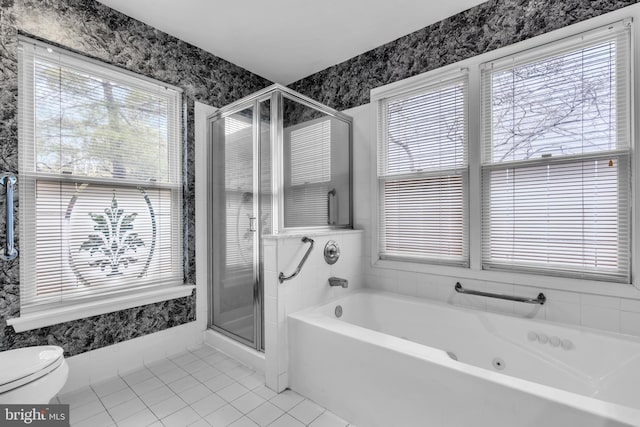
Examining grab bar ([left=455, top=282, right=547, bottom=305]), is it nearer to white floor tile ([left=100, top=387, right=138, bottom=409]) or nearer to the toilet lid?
white floor tile ([left=100, top=387, right=138, bottom=409])

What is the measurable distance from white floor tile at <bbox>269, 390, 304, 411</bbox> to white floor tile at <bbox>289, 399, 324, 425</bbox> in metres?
0.03

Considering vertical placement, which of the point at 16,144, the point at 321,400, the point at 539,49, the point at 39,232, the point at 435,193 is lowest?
the point at 321,400

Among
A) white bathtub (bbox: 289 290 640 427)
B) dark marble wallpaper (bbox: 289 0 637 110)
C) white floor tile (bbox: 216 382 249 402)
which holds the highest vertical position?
dark marble wallpaper (bbox: 289 0 637 110)

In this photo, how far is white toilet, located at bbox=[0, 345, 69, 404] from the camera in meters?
1.37

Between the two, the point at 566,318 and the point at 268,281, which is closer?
the point at 566,318

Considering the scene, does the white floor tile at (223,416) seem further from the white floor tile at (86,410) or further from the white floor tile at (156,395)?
the white floor tile at (86,410)

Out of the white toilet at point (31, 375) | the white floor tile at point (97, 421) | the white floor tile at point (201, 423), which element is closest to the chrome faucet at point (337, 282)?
the white floor tile at point (201, 423)

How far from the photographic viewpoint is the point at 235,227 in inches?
103

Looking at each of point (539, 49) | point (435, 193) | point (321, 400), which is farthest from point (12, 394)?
point (539, 49)

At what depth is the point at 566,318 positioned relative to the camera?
195 cm

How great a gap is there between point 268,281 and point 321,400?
813 millimetres

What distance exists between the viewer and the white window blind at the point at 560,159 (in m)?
1.82

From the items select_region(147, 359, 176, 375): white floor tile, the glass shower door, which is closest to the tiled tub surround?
the glass shower door

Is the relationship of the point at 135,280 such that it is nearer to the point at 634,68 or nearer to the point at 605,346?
the point at 605,346
